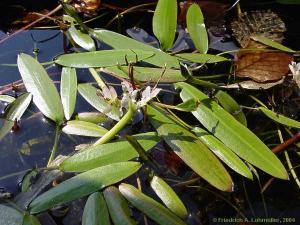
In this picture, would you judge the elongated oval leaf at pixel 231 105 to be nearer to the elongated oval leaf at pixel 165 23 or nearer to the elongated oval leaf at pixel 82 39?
the elongated oval leaf at pixel 165 23

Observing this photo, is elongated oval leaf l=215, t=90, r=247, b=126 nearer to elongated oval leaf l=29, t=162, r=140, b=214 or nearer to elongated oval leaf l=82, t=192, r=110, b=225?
elongated oval leaf l=29, t=162, r=140, b=214

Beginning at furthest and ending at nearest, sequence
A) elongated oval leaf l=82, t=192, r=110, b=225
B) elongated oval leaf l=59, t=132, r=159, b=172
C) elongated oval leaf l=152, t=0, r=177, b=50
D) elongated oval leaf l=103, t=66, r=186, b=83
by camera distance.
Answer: elongated oval leaf l=152, t=0, r=177, b=50
elongated oval leaf l=103, t=66, r=186, b=83
elongated oval leaf l=59, t=132, r=159, b=172
elongated oval leaf l=82, t=192, r=110, b=225

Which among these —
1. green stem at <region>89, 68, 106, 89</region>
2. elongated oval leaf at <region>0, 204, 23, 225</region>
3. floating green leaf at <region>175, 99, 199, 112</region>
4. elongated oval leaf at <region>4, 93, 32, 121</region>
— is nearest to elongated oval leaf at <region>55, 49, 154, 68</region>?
green stem at <region>89, 68, 106, 89</region>

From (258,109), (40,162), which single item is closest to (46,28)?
(40,162)

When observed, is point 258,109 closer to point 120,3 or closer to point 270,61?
point 270,61

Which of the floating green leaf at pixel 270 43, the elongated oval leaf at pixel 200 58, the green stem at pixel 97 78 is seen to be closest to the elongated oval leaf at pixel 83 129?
the green stem at pixel 97 78
